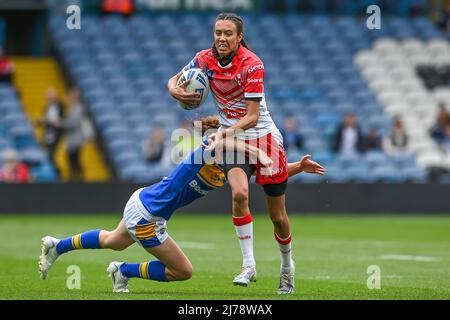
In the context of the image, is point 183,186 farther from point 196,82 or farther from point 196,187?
point 196,82

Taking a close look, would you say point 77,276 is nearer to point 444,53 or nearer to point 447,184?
point 447,184

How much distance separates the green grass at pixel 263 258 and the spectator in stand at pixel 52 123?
187 cm

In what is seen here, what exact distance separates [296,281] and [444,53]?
69.9 feet

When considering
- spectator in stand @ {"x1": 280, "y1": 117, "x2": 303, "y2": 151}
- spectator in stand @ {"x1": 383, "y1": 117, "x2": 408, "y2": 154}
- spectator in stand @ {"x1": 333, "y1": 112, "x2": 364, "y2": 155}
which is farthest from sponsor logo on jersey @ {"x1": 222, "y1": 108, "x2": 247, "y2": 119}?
spectator in stand @ {"x1": 383, "y1": 117, "x2": 408, "y2": 154}

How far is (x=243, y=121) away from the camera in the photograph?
10219mm

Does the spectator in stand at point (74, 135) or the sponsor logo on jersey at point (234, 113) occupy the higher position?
the sponsor logo on jersey at point (234, 113)

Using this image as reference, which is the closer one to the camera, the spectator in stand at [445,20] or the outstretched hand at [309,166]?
the outstretched hand at [309,166]

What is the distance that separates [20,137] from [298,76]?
8220 mm

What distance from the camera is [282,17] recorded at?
31.9 meters

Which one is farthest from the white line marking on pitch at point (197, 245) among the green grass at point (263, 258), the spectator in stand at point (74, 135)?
the spectator in stand at point (74, 135)

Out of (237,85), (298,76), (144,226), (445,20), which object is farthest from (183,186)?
(445,20)

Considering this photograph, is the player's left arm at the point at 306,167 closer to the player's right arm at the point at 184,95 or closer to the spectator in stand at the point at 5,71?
the player's right arm at the point at 184,95

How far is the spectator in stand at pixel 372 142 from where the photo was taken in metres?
26.5
